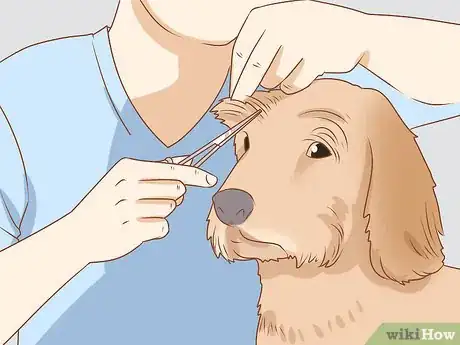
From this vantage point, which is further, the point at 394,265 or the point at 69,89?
the point at 69,89

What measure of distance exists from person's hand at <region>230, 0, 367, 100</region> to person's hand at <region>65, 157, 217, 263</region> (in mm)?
232

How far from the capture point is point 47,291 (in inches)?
60.1

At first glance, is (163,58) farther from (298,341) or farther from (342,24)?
(298,341)

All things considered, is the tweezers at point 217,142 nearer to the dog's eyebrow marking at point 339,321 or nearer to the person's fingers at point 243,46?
the person's fingers at point 243,46

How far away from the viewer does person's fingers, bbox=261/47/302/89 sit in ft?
4.97

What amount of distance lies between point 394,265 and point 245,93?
1.48ft

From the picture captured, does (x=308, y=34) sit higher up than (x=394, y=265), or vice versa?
(x=308, y=34)

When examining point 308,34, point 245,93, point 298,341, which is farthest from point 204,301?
point 308,34

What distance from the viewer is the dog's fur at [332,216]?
1.47 metres

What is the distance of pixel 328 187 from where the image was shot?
148cm

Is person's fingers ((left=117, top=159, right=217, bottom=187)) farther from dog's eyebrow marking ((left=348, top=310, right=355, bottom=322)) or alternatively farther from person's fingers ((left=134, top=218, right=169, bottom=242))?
dog's eyebrow marking ((left=348, top=310, right=355, bottom=322))

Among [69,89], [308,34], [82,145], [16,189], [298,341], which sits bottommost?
[298,341]

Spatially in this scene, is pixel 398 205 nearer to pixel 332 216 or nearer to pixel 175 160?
pixel 332 216

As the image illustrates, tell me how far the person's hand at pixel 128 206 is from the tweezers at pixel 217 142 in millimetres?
81
